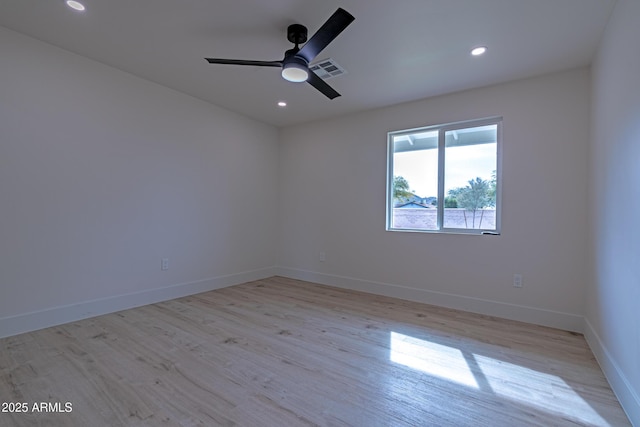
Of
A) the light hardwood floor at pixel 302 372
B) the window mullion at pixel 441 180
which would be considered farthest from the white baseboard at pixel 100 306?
the window mullion at pixel 441 180

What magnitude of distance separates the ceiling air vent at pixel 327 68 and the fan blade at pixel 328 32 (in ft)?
2.15

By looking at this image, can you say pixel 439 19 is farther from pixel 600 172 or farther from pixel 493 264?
pixel 493 264

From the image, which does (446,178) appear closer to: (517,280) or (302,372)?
(517,280)

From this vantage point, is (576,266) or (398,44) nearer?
(398,44)

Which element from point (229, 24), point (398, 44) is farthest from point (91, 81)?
point (398, 44)

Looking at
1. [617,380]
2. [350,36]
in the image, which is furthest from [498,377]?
[350,36]

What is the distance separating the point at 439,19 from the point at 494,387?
256 cm

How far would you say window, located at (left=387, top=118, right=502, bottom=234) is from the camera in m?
3.26

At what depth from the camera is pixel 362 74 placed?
298 cm

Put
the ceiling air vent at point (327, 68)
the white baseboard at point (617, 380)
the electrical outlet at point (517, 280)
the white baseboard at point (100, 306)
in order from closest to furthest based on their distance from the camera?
the white baseboard at point (617, 380) → the white baseboard at point (100, 306) → the ceiling air vent at point (327, 68) → the electrical outlet at point (517, 280)

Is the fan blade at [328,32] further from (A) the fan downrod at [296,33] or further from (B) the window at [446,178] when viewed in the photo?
(B) the window at [446,178]

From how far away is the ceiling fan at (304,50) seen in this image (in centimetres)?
177

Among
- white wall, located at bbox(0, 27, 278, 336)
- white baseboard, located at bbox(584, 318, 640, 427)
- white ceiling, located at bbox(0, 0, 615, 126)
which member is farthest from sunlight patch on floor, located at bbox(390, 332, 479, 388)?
white wall, located at bbox(0, 27, 278, 336)

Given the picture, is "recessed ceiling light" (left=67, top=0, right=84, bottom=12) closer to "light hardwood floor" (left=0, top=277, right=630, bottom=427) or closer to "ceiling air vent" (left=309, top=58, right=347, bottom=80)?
"ceiling air vent" (left=309, top=58, right=347, bottom=80)
